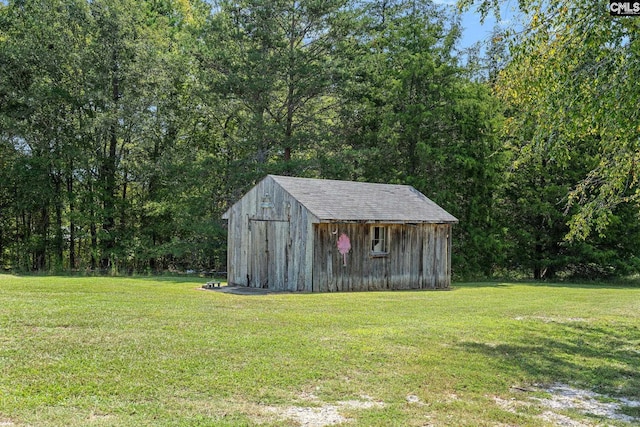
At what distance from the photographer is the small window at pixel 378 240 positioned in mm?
17812

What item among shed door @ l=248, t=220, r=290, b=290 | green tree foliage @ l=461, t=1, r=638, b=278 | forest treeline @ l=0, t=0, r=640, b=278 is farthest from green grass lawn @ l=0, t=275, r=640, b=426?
forest treeline @ l=0, t=0, r=640, b=278

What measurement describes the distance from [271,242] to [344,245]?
2310 millimetres

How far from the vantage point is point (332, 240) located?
660 inches

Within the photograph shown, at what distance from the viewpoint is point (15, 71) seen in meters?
25.9

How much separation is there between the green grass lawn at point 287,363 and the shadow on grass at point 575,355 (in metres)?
0.03

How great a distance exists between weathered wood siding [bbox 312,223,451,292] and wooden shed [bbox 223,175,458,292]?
0.03m

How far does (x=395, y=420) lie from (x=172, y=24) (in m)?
35.6

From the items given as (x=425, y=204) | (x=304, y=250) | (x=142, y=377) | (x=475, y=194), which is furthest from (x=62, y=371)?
(x=475, y=194)

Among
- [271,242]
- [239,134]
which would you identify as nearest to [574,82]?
[271,242]

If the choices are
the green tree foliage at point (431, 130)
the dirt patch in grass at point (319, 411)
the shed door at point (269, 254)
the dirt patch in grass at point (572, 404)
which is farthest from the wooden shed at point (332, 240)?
the dirt patch in grass at point (319, 411)

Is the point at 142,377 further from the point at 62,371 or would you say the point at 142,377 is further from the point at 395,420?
the point at 395,420

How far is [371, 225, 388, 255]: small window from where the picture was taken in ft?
58.4

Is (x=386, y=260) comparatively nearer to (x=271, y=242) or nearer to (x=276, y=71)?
(x=271, y=242)

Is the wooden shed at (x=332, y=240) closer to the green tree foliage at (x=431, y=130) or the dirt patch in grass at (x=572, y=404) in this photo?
the green tree foliage at (x=431, y=130)
